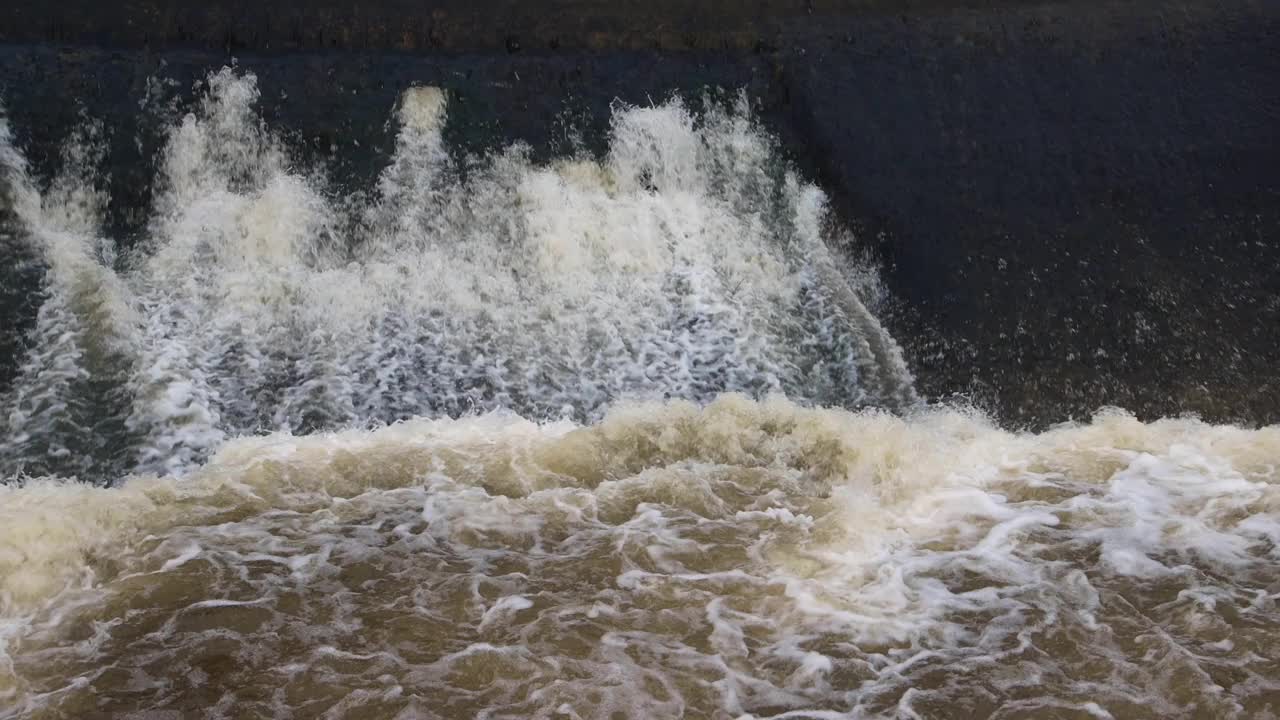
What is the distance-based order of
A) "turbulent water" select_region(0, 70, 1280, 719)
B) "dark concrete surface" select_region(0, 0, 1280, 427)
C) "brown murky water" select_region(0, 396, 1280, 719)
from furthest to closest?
"dark concrete surface" select_region(0, 0, 1280, 427), "turbulent water" select_region(0, 70, 1280, 719), "brown murky water" select_region(0, 396, 1280, 719)

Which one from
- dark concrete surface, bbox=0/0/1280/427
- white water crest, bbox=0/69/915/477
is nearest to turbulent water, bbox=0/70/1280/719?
white water crest, bbox=0/69/915/477

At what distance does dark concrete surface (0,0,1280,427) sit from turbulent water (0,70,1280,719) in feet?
0.68

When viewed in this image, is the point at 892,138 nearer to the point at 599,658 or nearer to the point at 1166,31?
the point at 1166,31

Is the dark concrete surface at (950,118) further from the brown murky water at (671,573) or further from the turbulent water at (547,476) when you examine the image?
the brown murky water at (671,573)

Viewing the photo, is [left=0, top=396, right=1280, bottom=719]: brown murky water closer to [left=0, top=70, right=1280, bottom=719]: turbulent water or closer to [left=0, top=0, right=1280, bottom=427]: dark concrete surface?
[left=0, top=70, right=1280, bottom=719]: turbulent water

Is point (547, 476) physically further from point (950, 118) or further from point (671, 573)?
point (950, 118)

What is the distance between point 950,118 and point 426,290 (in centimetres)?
327

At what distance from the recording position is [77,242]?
609 centimetres

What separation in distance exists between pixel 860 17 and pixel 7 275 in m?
5.09

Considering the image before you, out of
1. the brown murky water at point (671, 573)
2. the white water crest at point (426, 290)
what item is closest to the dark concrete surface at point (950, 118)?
the white water crest at point (426, 290)

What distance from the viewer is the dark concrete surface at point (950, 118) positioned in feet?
20.7

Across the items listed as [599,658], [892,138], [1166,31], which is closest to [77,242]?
[599,658]

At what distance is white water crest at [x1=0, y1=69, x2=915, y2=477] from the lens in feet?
19.0

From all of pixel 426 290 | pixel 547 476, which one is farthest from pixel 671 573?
pixel 426 290
